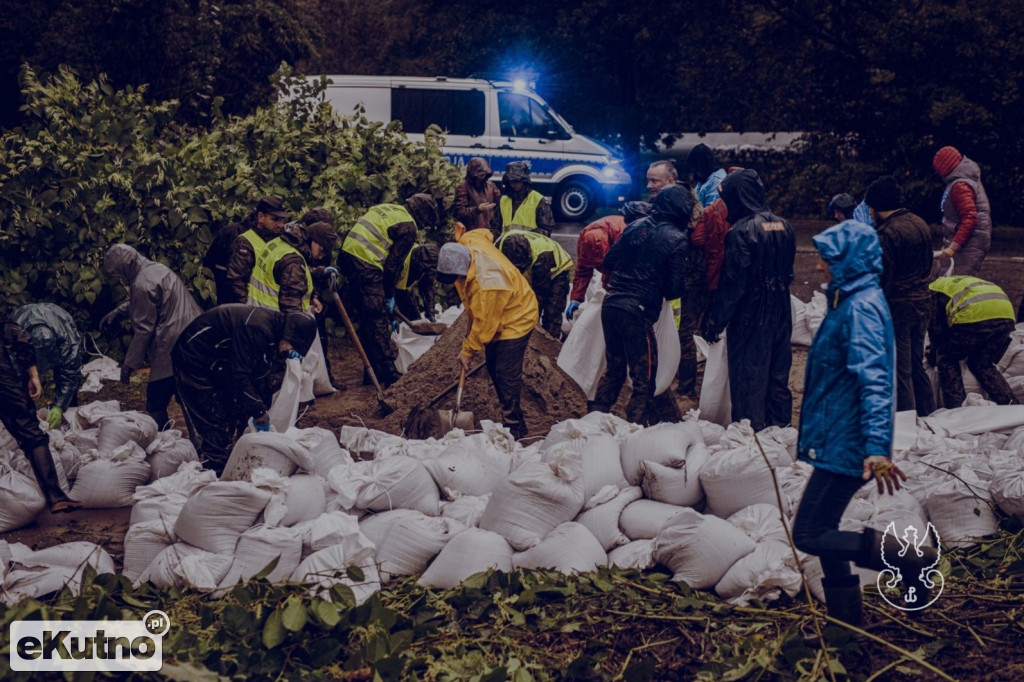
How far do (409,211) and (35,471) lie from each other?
334cm

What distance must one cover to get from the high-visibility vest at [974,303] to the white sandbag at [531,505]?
9.32 feet

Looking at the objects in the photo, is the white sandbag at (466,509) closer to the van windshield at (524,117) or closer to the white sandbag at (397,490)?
the white sandbag at (397,490)

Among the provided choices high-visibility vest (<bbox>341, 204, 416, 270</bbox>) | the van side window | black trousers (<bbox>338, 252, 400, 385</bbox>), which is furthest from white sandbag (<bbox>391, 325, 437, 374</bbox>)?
the van side window

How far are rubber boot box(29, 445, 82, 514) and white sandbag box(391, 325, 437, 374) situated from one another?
2698 millimetres

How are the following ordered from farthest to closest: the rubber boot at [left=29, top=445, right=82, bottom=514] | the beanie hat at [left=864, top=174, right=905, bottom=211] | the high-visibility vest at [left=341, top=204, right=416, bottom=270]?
1. the high-visibility vest at [left=341, top=204, right=416, bottom=270]
2. the beanie hat at [left=864, top=174, right=905, bottom=211]
3. the rubber boot at [left=29, top=445, right=82, bottom=514]

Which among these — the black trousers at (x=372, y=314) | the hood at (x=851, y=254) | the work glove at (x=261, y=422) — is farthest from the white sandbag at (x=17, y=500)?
the hood at (x=851, y=254)

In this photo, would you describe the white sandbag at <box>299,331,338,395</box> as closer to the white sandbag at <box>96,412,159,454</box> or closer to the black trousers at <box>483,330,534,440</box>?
the white sandbag at <box>96,412,159,454</box>

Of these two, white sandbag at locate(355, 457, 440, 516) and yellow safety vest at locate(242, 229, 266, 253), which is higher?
yellow safety vest at locate(242, 229, 266, 253)

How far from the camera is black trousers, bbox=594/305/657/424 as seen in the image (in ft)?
20.6

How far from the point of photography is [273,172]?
30.3ft

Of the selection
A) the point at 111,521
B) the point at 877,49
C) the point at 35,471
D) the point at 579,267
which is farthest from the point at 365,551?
the point at 877,49

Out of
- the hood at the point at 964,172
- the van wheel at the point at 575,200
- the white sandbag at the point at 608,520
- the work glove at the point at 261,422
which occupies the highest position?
the hood at the point at 964,172

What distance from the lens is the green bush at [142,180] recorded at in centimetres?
812

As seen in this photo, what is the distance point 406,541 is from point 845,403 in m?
1.96
